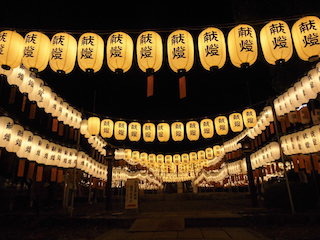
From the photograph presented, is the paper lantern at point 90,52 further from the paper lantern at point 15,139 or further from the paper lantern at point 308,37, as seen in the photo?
the paper lantern at point 308,37

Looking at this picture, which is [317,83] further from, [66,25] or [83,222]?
[66,25]

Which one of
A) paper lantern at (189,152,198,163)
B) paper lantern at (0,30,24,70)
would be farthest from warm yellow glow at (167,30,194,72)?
paper lantern at (189,152,198,163)

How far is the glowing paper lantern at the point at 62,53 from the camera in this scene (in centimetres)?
746

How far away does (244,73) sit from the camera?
853 inches

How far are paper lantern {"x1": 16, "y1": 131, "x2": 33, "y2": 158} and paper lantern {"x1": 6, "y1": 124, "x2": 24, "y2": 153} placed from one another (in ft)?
0.79

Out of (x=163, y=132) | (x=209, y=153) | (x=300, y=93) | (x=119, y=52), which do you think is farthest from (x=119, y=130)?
(x=209, y=153)

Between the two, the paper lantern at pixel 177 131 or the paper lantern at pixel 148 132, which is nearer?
the paper lantern at pixel 148 132

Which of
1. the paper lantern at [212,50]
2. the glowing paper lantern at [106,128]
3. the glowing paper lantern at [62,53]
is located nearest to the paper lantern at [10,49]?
the glowing paper lantern at [62,53]

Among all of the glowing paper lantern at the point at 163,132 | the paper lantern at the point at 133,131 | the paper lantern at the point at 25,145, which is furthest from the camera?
the glowing paper lantern at the point at 163,132

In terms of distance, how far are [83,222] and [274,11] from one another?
1865 centimetres

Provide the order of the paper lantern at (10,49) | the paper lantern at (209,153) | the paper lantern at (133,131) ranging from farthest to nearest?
1. the paper lantern at (209,153)
2. the paper lantern at (133,131)
3. the paper lantern at (10,49)

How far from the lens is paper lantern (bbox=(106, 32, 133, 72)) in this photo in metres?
7.69

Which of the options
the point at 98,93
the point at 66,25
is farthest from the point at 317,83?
the point at 98,93

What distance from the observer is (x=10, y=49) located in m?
6.90
